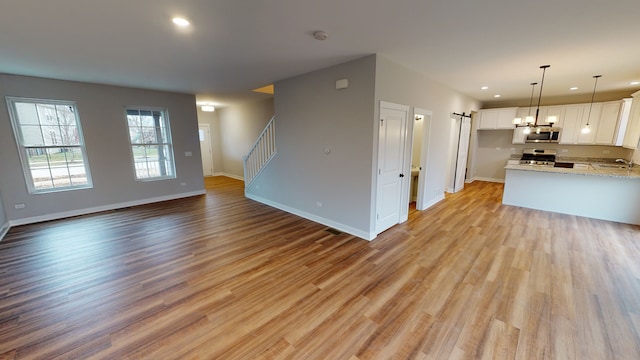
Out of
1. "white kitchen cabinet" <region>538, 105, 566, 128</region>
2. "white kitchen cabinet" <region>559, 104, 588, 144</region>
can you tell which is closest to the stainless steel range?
"white kitchen cabinet" <region>559, 104, 588, 144</region>

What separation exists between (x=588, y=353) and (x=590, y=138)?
7265 mm

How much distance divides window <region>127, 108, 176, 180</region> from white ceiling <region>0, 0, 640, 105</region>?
141 cm

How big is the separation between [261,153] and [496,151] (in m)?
7.79

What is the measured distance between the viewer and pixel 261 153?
240 inches

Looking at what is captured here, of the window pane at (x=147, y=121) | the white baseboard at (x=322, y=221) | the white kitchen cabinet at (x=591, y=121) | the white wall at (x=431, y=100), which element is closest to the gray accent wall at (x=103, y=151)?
the window pane at (x=147, y=121)

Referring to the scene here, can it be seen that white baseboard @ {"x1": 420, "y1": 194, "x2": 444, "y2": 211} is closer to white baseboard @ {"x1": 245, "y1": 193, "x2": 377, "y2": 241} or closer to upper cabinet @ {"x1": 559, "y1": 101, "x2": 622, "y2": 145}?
white baseboard @ {"x1": 245, "y1": 193, "x2": 377, "y2": 241}

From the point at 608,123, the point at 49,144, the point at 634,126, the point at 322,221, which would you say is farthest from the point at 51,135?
the point at 608,123

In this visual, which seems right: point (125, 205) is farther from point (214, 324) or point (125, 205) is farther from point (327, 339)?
point (327, 339)

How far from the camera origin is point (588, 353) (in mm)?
1814

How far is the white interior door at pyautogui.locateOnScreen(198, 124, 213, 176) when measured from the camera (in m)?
9.23

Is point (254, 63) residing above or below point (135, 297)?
above

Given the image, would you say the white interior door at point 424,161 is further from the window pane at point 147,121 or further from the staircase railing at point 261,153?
the window pane at point 147,121

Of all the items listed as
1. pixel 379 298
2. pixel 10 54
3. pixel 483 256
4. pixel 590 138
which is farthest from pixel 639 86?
pixel 10 54

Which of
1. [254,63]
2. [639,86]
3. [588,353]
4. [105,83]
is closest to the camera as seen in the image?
[588,353]
